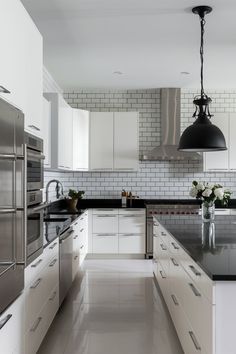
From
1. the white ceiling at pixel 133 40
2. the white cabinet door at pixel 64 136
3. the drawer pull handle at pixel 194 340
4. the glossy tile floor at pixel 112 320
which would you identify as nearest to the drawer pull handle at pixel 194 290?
the drawer pull handle at pixel 194 340

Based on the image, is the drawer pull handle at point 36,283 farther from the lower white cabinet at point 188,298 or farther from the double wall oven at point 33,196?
the lower white cabinet at point 188,298

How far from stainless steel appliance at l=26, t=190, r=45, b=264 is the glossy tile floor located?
39.7 inches

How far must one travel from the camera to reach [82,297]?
4.48 metres

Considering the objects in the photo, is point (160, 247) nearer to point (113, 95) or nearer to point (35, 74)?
point (35, 74)

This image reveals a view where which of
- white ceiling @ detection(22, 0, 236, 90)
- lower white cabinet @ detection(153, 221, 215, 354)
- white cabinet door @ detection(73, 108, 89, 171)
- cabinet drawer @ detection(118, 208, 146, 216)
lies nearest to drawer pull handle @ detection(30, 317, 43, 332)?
lower white cabinet @ detection(153, 221, 215, 354)

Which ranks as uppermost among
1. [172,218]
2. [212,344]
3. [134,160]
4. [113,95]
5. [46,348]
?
[113,95]

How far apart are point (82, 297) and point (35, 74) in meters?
2.70

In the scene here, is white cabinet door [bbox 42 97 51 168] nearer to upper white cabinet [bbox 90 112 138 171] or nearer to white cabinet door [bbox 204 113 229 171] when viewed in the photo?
upper white cabinet [bbox 90 112 138 171]

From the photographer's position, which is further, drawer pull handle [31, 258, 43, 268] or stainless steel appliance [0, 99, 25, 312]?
drawer pull handle [31, 258, 43, 268]

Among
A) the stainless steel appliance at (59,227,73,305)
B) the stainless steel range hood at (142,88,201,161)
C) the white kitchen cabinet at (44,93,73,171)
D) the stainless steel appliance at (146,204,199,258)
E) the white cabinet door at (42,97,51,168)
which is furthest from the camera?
the stainless steel range hood at (142,88,201,161)

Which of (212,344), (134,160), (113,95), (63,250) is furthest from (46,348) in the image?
(113,95)

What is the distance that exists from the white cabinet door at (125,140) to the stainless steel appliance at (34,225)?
4151mm

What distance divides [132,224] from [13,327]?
4.47 metres

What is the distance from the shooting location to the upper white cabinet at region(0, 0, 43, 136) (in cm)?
209
